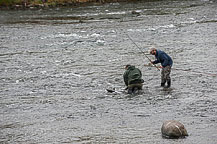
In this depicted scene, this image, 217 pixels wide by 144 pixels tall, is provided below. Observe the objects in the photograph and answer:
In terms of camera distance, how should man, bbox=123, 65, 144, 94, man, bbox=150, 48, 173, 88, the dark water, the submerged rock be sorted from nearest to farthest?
the submerged rock
the dark water
man, bbox=123, 65, 144, 94
man, bbox=150, 48, 173, 88

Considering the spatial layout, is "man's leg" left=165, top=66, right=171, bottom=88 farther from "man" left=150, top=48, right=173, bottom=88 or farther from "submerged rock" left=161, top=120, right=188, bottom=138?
"submerged rock" left=161, top=120, right=188, bottom=138

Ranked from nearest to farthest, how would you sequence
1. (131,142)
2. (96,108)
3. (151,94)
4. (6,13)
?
1. (131,142)
2. (96,108)
3. (151,94)
4. (6,13)

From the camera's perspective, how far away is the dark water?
13.3m


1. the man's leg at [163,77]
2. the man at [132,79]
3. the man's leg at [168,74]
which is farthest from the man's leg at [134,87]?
the man's leg at [168,74]

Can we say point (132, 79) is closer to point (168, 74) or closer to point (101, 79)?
point (168, 74)

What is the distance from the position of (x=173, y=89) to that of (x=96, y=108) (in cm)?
353

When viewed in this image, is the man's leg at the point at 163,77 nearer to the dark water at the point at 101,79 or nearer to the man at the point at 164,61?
the man at the point at 164,61

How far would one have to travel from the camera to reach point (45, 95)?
17672 mm

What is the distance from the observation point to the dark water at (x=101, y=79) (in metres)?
13.3

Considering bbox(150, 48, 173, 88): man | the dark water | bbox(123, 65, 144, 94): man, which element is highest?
bbox(150, 48, 173, 88): man

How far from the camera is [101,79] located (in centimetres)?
1978

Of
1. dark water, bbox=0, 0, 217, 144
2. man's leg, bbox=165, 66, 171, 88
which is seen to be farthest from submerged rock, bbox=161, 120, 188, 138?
man's leg, bbox=165, 66, 171, 88

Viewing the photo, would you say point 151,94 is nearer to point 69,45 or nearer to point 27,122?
point 27,122

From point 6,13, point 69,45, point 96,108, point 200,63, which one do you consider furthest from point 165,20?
point 96,108
